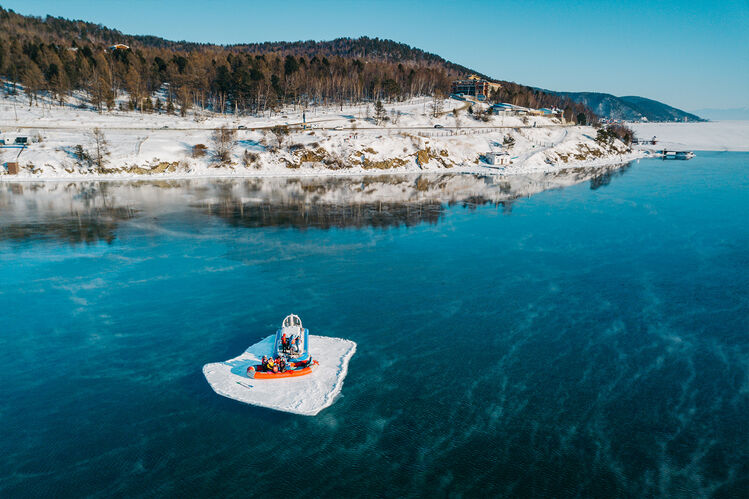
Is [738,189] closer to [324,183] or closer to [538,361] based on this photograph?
[324,183]

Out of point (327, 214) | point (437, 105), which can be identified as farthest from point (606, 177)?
point (327, 214)

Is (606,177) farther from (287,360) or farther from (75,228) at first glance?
(75,228)

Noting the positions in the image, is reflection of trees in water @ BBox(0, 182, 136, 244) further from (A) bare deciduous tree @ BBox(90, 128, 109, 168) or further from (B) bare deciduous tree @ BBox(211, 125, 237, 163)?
(B) bare deciduous tree @ BBox(211, 125, 237, 163)

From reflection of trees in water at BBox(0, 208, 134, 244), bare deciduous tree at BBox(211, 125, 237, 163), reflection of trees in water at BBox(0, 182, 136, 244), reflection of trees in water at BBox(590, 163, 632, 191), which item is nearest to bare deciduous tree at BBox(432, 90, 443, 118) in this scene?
reflection of trees in water at BBox(590, 163, 632, 191)

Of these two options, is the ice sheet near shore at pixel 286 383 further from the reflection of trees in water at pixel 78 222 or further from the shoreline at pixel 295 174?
the shoreline at pixel 295 174

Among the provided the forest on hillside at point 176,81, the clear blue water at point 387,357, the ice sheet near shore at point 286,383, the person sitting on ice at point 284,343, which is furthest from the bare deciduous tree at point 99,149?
the person sitting on ice at point 284,343

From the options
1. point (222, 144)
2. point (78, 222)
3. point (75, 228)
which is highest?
point (222, 144)
